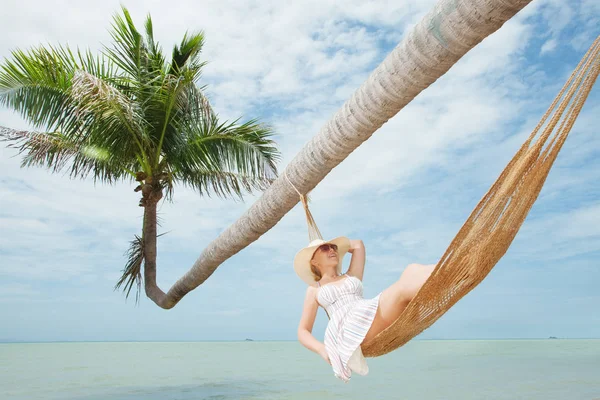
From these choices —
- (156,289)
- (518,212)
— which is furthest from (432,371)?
(518,212)

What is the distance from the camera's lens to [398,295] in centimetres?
207

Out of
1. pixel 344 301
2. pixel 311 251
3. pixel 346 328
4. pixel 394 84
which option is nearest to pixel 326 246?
pixel 311 251

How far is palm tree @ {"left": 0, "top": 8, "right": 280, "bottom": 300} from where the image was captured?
533cm

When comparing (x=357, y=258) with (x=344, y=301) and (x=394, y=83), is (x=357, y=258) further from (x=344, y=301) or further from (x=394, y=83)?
(x=394, y=83)

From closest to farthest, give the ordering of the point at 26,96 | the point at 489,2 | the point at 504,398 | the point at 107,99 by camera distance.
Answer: the point at 489,2
the point at 107,99
the point at 26,96
the point at 504,398

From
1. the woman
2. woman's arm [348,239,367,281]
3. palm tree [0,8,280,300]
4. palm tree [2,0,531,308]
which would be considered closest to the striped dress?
the woman

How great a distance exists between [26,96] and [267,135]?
233 centimetres

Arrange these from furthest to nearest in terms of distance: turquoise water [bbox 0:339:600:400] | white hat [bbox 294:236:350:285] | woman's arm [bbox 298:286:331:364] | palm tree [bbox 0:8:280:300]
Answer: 1. turquoise water [bbox 0:339:600:400]
2. palm tree [bbox 0:8:280:300]
3. white hat [bbox 294:236:350:285]
4. woman's arm [bbox 298:286:331:364]

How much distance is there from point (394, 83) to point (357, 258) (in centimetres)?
81

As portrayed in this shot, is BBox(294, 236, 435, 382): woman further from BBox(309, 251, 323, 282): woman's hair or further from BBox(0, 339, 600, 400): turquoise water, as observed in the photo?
BBox(0, 339, 600, 400): turquoise water

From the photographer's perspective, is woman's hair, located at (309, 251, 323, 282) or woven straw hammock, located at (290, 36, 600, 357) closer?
woven straw hammock, located at (290, 36, 600, 357)

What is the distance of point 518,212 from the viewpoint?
183 centimetres

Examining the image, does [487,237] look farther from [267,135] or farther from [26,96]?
[26,96]

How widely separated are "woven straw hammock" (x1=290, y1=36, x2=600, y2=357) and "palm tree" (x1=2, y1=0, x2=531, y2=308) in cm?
38
